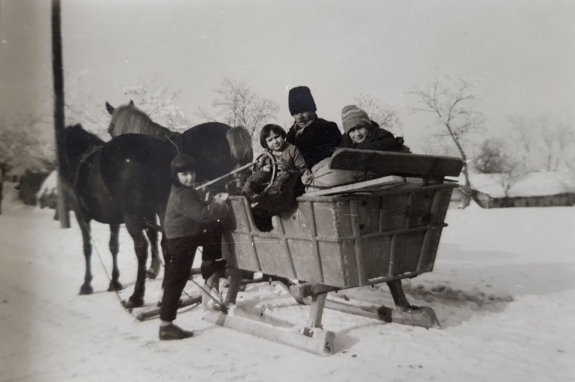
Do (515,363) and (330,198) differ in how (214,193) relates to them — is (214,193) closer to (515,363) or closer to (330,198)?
(330,198)

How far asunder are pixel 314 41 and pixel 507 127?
4.41ft

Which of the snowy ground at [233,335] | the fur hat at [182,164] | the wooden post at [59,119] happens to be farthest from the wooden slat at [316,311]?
the wooden post at [59,119]

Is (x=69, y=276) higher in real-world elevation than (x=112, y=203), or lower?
lower

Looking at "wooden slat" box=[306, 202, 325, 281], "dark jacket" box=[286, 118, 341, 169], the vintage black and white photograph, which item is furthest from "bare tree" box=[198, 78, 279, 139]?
"wooden slat" box=[306, 202, 325, 281]

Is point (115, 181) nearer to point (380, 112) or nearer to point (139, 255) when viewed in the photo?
point (139, 255)

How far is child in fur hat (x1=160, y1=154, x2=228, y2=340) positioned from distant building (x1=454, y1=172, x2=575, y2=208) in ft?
5.26

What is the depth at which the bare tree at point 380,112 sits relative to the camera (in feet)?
7.98

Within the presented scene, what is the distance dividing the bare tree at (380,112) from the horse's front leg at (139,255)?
1485 millimetres

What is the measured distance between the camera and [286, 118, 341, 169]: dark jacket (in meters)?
2.45

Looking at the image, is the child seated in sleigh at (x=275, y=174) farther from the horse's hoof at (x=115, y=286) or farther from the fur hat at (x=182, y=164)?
the horse's hoof at (x=115, y=286)

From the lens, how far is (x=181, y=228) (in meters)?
2.24

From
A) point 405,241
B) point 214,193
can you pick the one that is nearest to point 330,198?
point 405,241

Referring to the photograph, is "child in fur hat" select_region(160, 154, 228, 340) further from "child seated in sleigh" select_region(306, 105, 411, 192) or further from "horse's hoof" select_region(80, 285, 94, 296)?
"child seated in sleigh" select_region(306, 105, 411, 192)

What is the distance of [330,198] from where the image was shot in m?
1.88
